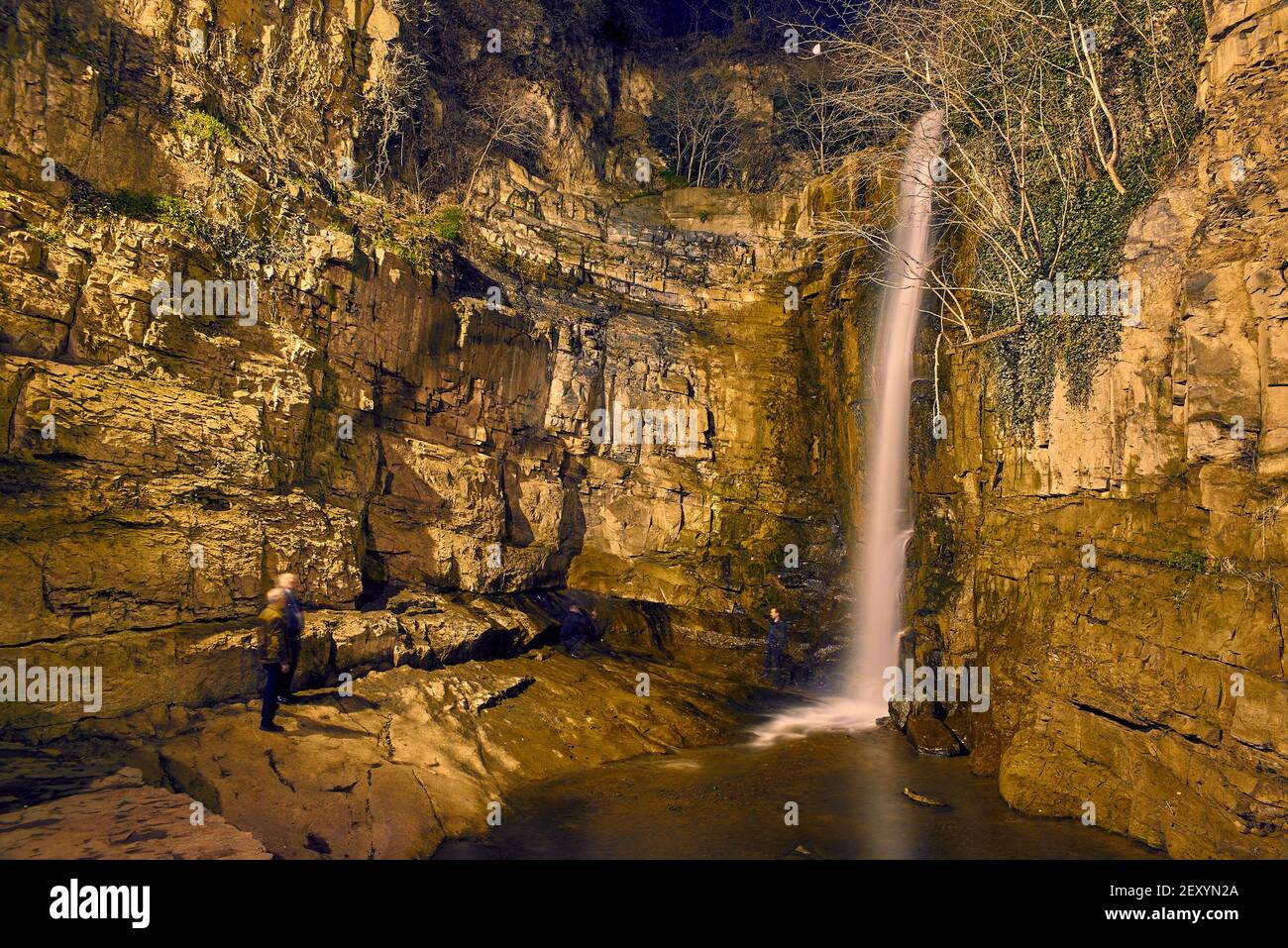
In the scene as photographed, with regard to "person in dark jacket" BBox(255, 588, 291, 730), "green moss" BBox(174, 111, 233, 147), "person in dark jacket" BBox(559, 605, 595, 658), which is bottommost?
"person in dark jacket" BBox(559, 605, 595, 658)

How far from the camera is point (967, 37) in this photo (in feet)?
49.3

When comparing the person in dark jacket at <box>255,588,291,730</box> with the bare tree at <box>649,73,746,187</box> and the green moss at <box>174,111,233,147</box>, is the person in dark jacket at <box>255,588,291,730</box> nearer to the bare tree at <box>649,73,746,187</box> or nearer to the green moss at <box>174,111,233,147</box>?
the green moss at <box>174,111,233,147</box>

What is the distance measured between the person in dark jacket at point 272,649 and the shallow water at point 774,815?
124 inches

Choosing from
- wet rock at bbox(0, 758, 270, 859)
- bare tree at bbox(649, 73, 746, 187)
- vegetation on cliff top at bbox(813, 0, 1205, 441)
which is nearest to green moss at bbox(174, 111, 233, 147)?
wet rock at bbox(0, 758, 270, 859)

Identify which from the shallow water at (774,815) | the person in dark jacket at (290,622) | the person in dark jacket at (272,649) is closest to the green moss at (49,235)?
the person in dark jacket at (290,622)

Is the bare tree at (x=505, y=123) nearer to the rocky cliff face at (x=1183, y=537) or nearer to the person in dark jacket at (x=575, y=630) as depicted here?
the person in dark jacket at (x=575, y=630)

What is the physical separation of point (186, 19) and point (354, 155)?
4.48 m

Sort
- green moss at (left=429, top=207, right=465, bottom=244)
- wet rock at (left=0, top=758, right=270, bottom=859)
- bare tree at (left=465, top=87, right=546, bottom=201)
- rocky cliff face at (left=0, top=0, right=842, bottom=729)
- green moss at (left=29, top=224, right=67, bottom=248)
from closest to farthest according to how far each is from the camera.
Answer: wet rock at (left=0, top=758, right=270, bottom=859) → rocky cliff face at (left=0, top=0, right=842, bottom=729) → green moss at (left=29, top=224, right=67, bottom=248) → green moss at (left=429, top=207, right=465, bottom=244) → bare tree at (left=465, top=87, right=546, bottom=201)

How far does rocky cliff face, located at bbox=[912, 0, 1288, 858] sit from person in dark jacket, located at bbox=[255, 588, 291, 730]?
10.8 meters

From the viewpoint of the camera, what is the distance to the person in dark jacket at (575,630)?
1762 centimetres

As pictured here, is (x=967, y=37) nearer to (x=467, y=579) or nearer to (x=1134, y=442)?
(x=1134, y=442)

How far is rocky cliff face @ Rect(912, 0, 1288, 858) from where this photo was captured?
29.3ft

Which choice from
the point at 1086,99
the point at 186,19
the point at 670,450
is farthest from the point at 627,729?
the point at 186,19

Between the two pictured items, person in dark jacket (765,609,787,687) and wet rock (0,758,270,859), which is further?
person in dark jacket (765,609,787,687)
